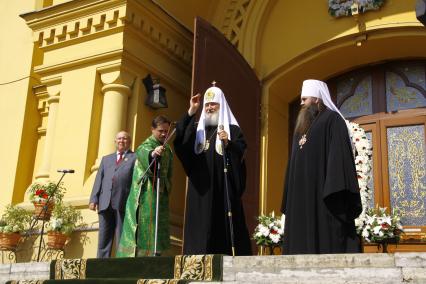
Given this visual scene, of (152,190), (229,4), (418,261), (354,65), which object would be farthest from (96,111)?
(418,261)

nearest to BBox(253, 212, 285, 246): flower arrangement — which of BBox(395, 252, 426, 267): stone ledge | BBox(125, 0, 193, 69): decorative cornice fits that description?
BBox(125, 0, 193, 69): decorative cornice

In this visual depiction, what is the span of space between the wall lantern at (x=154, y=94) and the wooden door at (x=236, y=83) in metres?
0.43

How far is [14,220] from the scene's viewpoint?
7113mm

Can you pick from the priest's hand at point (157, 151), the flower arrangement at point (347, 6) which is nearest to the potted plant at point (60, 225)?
the priest's hand at point (157, 151)

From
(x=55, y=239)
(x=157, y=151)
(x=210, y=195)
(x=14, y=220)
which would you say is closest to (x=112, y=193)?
(x=157, y=151)

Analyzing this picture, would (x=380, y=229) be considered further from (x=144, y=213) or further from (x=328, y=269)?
(x=328, y=269)

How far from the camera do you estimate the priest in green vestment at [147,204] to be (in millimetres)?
5691

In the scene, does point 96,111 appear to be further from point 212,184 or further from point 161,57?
point 212,184

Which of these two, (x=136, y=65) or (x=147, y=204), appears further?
Result: (x=136, y=65)

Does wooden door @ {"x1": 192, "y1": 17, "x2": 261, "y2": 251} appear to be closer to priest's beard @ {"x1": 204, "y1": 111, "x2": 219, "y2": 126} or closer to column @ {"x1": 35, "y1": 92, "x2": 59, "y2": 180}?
column @ {"x1": 35, "y1": 92, "x2": 59, "y2": 180}

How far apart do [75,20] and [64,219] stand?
2.77 metres

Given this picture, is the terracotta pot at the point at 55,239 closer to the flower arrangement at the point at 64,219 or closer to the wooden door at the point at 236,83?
the flower arrangement at the point at 64,219

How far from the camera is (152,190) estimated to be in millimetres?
5773

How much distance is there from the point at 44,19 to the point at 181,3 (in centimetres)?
191
